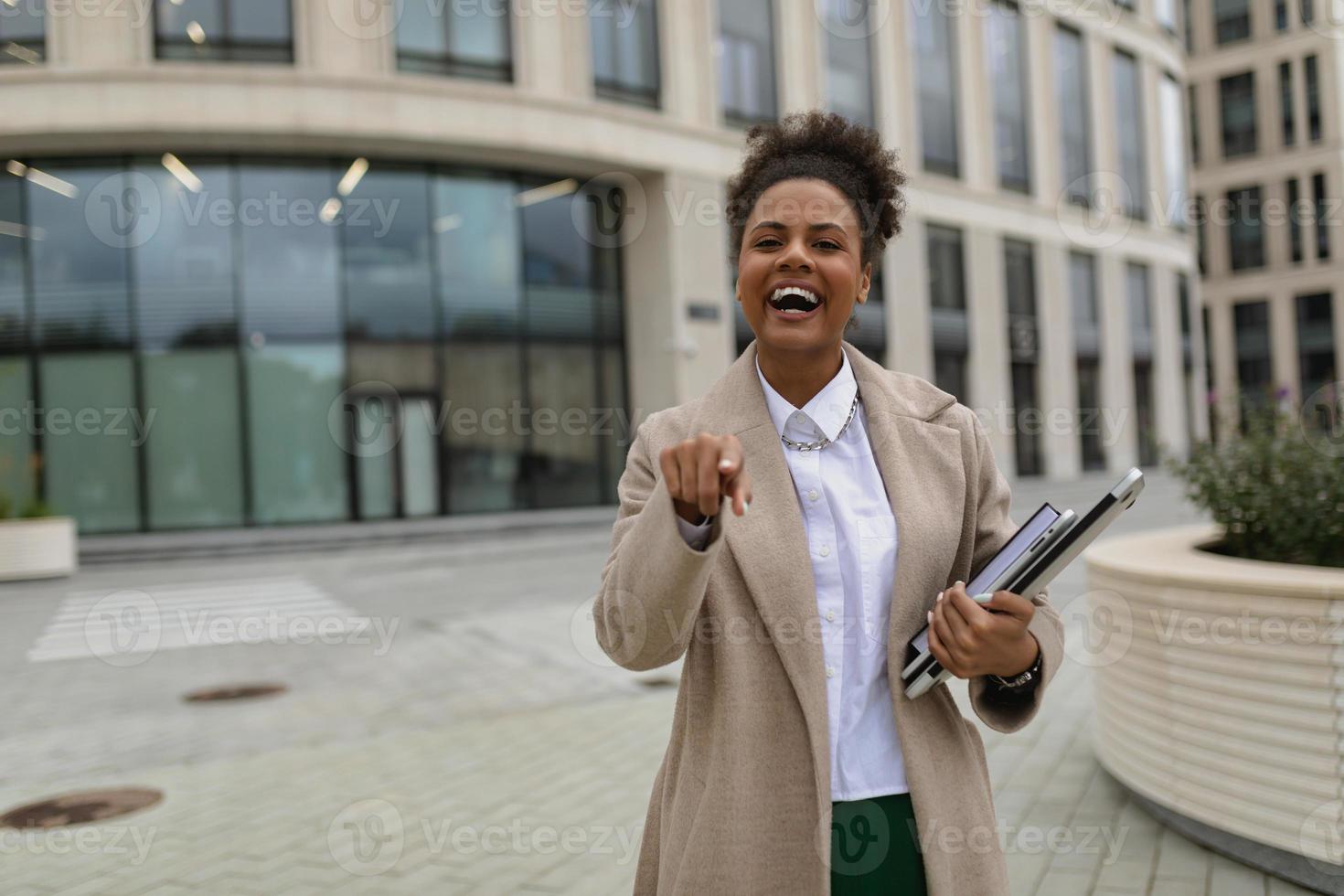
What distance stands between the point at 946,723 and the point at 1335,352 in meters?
54.2

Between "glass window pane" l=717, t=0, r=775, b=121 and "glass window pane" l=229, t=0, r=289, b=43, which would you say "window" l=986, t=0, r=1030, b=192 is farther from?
"glass window pane" l=229, t=0, r=289, b=43

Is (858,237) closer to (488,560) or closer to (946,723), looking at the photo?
(946,723)

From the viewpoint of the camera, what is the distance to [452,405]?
75.2ft

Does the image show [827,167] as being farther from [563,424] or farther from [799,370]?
[563,424]

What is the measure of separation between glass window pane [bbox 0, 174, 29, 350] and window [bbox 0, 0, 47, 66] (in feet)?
8.02

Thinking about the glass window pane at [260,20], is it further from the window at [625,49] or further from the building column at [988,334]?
the building column at [988,334]

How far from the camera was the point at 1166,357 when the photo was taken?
35.9 m

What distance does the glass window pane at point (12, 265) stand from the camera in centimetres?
2092

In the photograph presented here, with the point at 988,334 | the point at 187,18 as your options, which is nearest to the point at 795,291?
the point at 187,18

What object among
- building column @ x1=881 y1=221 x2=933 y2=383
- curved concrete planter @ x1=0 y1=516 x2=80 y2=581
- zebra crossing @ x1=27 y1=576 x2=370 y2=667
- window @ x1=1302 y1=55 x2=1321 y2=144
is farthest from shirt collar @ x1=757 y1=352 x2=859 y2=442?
window @ x1=1302 y1=55 x2=1321 y2=144

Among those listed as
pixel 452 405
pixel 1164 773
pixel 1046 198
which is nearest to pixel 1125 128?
pixel 1046 198

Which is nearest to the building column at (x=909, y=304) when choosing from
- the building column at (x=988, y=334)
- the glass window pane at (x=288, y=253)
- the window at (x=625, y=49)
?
the building column at (x=988, y=334)

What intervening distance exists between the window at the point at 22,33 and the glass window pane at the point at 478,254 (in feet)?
25.7

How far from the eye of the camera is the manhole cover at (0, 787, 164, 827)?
16.9 ft
